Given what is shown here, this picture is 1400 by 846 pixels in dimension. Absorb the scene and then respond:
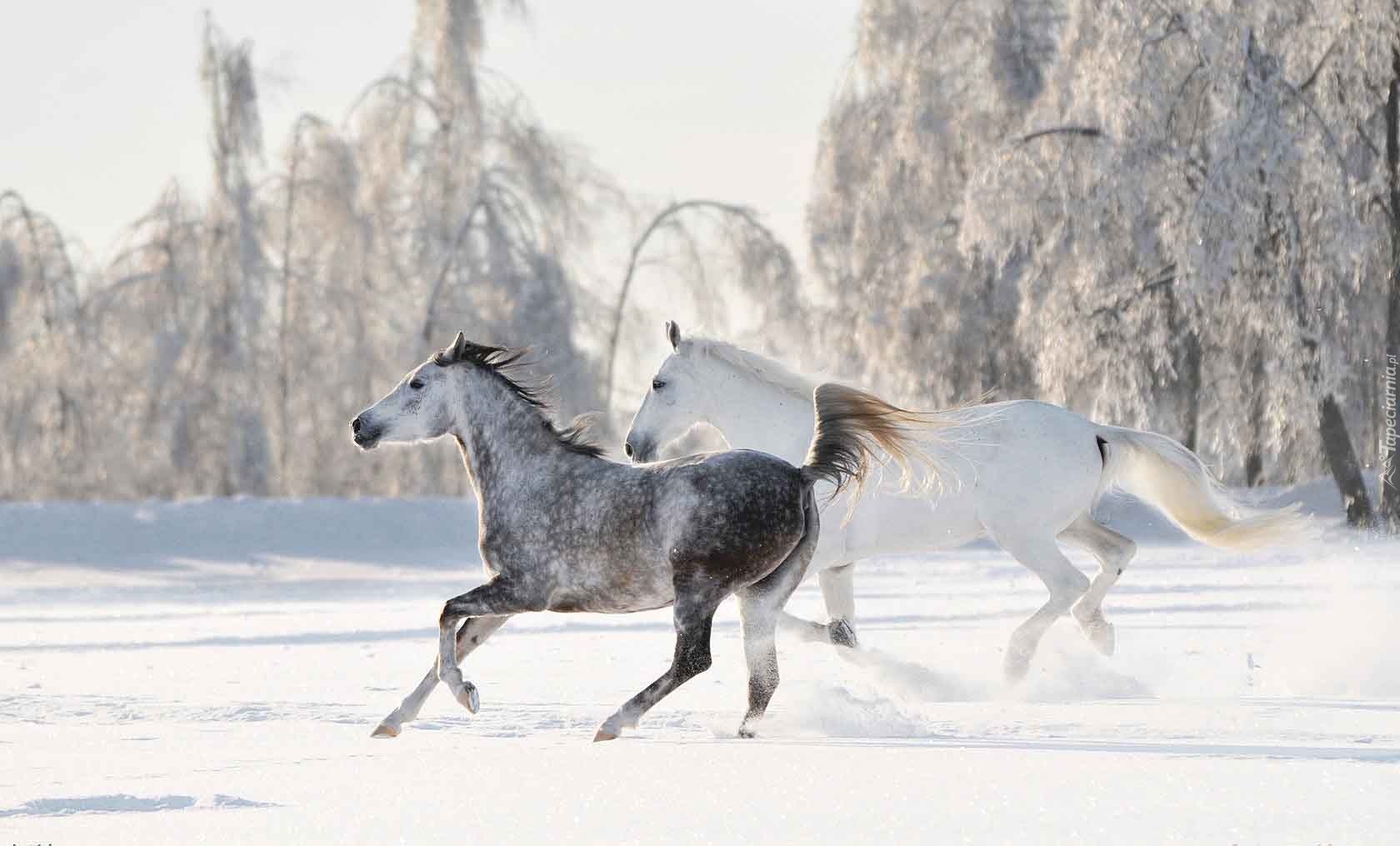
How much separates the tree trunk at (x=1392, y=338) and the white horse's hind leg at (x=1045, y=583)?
1062cm

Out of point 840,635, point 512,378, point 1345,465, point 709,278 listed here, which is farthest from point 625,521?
point 709,278

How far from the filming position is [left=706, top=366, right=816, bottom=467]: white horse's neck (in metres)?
9.05

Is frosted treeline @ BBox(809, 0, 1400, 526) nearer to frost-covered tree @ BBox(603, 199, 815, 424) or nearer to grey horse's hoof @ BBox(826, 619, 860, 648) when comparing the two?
frost-covered tree @ BBox(603, 199, 815, 424)

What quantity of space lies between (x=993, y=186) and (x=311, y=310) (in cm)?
1336

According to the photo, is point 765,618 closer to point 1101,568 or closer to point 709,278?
point 1101,568

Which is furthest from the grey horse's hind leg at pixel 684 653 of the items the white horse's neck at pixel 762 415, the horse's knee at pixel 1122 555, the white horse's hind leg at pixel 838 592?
the horse's knee at pixel 1122 555

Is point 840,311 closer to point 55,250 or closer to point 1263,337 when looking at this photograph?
point 1263,337

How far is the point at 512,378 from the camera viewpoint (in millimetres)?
7402

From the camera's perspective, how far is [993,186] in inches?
795

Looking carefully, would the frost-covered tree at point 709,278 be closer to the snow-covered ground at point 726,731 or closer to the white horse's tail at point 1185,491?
the snow-covered ground at point 726,731

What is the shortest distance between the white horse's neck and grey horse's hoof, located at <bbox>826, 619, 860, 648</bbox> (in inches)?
32.3

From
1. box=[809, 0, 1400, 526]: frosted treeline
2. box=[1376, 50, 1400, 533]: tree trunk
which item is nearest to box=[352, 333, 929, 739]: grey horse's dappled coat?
box=[809, 0, 1400, 526]: frosted treeline

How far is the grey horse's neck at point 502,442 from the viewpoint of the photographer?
690 cm

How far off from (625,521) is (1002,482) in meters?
3.33
